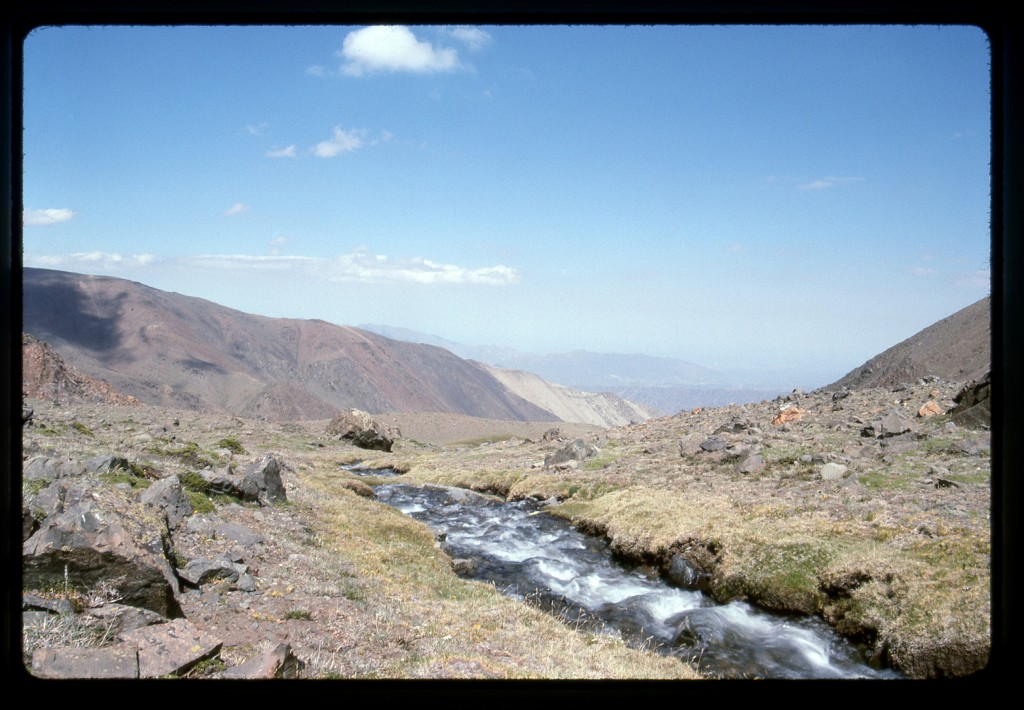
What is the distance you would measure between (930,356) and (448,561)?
59.1m

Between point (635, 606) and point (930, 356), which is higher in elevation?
point (930, 356)

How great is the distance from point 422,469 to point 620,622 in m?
24.8

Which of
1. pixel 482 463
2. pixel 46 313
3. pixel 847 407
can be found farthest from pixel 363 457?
pixel 46 313

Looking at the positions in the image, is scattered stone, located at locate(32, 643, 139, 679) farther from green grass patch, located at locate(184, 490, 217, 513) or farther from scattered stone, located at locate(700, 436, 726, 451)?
scattered stone, located at locate(700, 436, 726, 451)

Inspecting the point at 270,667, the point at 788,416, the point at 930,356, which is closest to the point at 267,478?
the point at 270,667

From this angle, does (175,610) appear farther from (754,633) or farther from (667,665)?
(754,633)

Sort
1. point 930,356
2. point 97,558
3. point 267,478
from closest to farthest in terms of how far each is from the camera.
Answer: point 97,558 → point 267,478 → point 930,356

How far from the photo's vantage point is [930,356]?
5556cm

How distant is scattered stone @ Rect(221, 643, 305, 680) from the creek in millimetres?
6826

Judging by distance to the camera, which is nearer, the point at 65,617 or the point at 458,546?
the point at 65,617

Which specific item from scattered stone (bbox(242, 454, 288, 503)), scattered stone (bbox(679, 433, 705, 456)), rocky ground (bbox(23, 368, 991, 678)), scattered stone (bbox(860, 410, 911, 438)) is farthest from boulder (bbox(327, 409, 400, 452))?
scattered stone (bbox(860, 410, 911, 438))

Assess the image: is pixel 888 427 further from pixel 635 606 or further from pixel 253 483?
pixel 253 483

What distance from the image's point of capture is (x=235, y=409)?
451 feet

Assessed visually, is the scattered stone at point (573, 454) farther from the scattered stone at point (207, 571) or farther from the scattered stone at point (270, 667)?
the scattered stone at point (270, 667)
